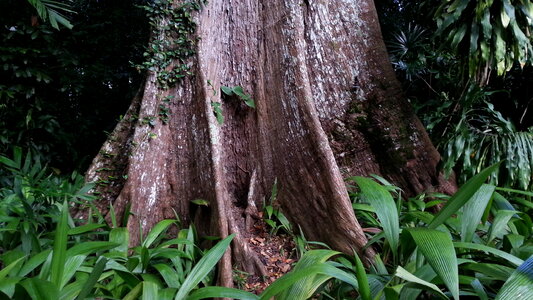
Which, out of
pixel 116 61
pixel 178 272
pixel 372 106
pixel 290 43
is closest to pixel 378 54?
pixel 372 106

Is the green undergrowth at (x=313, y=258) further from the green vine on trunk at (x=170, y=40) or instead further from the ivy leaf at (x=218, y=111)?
the green vine on trunk at (x=170, y=40)

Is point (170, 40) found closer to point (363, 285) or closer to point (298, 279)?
point (298, 279)

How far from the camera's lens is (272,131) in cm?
284

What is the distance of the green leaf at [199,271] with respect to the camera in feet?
5.14

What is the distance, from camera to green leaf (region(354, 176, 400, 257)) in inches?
66.6

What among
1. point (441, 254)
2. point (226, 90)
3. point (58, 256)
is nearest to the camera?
point (441, 254)

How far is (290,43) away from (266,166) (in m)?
1.05

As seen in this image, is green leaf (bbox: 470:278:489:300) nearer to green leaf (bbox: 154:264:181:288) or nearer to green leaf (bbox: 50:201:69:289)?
green leaf (bbox: 154:264:181:288)

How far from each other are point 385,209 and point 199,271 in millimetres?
955

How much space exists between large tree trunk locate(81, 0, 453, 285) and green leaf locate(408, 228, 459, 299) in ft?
2.77

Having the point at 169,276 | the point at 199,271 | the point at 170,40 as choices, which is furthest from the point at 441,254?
Answer: the point at 170,40

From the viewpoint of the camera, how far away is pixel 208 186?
2.50 m

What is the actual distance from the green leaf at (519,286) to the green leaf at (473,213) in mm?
571

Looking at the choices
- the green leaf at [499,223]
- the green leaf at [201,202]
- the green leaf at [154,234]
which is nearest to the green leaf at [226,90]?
the green leaf at [201,202]
